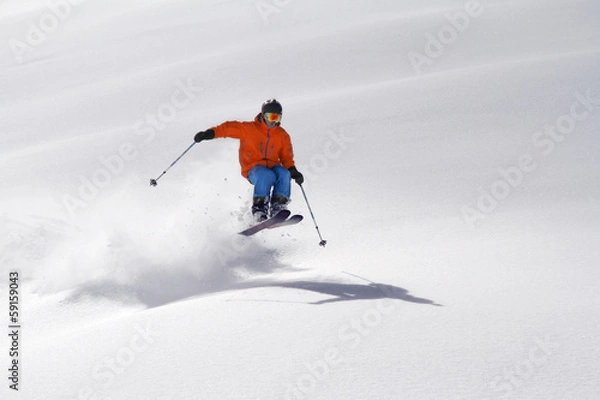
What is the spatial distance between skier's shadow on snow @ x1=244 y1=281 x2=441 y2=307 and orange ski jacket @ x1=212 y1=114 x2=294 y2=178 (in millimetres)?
1786

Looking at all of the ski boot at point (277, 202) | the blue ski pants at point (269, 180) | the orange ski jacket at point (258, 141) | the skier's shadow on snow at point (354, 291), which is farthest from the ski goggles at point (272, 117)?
the skier's shadow on snow at point (354, 291)

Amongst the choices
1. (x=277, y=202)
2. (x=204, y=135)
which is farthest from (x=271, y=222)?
(x=204, y=135)

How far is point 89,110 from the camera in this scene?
11.9 metres

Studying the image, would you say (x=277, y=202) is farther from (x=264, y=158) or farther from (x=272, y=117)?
(x=272, y=117)

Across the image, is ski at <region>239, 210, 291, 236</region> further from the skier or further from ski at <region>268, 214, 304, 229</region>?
the skier

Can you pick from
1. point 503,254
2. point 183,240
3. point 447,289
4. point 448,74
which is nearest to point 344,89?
point 448,74

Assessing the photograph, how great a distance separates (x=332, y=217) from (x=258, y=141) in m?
1.07

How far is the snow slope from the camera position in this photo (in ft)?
11.2

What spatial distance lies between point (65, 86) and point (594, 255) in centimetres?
1189

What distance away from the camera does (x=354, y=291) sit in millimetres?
4637

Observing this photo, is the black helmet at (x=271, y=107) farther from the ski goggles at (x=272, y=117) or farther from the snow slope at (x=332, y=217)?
the snow slope at (x=332, y=217)

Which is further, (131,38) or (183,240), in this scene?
(131,38)

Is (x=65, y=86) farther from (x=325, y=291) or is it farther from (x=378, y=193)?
(x=325, y=291)

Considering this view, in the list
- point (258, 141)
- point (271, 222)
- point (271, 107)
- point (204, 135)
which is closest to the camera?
point (271, 222)
